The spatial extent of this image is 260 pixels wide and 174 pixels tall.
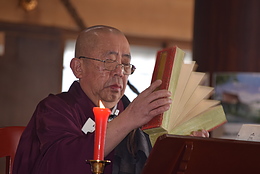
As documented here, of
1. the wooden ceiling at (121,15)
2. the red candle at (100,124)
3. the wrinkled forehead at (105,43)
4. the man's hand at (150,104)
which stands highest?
the wooden ceiling at (121,15)

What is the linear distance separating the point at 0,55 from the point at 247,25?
2647mm

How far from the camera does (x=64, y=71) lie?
5.51 m

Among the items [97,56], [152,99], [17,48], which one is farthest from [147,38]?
[152,99]

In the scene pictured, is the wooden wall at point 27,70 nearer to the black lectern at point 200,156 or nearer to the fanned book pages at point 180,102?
the fanned book pages at point 180,102

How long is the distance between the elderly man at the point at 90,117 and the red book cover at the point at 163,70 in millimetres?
46

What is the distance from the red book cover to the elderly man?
5cm

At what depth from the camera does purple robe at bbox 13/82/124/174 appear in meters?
1.69

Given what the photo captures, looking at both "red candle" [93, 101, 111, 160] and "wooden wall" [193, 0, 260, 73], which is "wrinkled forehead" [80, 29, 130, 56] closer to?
"red candle" [93, 101, 111, 160]

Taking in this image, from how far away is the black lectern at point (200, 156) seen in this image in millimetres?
1288

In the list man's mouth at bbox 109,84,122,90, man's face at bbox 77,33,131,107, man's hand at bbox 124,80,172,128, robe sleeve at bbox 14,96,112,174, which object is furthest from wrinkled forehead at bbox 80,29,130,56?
man's hand at bbox 124,80,172,128

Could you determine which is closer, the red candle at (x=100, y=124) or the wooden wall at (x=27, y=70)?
the red candle at (x=100, y=124)

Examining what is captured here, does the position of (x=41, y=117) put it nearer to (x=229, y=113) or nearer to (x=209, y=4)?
(x=229, y=113)

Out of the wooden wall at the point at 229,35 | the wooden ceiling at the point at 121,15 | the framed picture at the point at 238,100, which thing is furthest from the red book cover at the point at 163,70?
the wooden ceiling at the point at 121,15

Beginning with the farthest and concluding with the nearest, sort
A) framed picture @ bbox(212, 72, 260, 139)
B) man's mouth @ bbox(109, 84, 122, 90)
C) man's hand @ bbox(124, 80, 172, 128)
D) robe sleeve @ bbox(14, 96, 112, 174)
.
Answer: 1. framed picture @ bbox(212, 72, 260, 139)
2. man's mouth @ bbox(109, 84, 122, 90)
3. robe sleeve @ bbox(14, 96, 112, 174)
4. man's hand @ bbox(124, 80, 172, 128)
